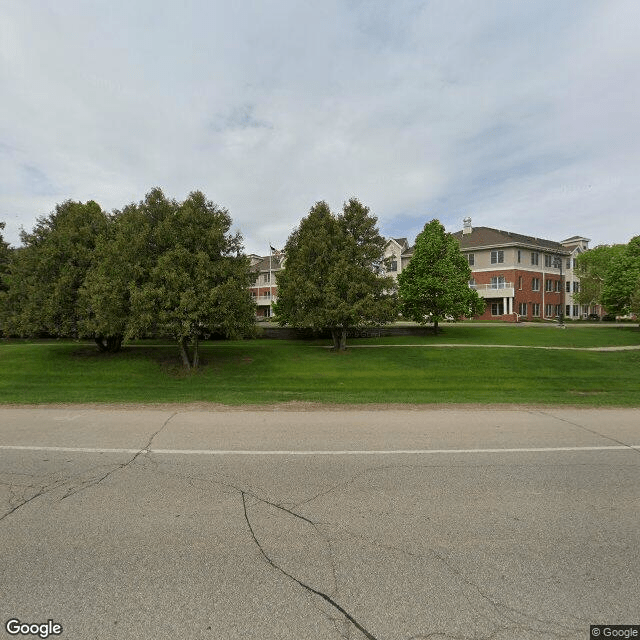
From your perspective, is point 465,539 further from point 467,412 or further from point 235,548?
point 467,412

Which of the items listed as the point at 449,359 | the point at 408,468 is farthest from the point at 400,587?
the point at 449,359

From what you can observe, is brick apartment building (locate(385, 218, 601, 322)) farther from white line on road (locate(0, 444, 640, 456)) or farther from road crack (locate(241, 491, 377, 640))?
road crack (locate(241, 491, 377, 640))

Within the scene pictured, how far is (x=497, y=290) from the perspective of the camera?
46.8 metres

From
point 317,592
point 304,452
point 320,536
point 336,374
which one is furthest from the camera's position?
point 336,374

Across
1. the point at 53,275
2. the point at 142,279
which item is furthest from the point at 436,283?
the point at 53,275

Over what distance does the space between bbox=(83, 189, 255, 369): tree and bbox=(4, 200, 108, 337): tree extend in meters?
1.45

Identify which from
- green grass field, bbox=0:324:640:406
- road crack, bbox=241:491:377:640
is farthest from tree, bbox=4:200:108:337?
road crack, bbox=241:491:377:640

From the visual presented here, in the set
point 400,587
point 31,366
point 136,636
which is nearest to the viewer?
point 136,636

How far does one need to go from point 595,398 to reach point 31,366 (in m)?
22.9

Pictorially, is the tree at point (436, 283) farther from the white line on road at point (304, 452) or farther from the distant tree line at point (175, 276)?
the white line on road at point (304, 452)

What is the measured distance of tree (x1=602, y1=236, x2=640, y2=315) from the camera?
36.6 metres

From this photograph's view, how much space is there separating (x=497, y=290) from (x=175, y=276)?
40780mm

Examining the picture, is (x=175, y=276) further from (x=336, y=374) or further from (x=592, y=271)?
(x=592, y=271)

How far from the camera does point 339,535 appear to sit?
3.77 metres
